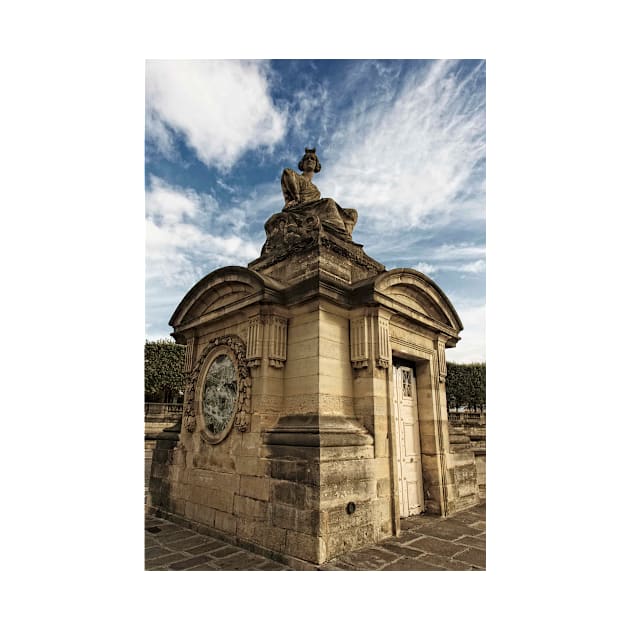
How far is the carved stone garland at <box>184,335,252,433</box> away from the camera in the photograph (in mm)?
5926

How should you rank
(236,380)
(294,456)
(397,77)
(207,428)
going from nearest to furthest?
1. (397,77)
2. (294,456)
3. (236,380)
4. (207,428)

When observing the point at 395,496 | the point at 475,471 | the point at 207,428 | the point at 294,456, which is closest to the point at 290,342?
the point at 294,456

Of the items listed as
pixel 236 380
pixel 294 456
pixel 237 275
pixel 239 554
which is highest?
pixel 237 275

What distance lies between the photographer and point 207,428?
22.0ft

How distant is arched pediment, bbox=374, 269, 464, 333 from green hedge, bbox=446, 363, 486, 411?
56.8 feet

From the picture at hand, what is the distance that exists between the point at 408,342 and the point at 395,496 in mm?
2444

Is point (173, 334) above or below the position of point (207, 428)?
above

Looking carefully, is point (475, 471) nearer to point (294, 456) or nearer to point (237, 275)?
point (294, 456)

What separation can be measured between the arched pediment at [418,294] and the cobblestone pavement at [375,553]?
3.28 m

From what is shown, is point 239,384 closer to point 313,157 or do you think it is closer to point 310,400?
point 310,400

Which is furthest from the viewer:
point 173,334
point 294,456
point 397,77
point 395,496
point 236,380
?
point 173,334

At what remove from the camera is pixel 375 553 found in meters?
4.93

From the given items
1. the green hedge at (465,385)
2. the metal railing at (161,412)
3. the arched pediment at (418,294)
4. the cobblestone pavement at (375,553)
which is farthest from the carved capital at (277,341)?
the green hedge at (465,385)

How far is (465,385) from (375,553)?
2114 centimetres
